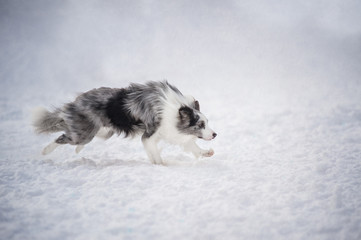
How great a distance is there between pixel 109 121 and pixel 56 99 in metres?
5.76

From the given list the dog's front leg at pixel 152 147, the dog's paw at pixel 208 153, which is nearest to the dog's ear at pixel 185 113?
the dog's front leg at pixel 152 147

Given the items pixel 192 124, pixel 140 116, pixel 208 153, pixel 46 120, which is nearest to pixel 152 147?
pixel 140 116

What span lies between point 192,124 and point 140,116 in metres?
0.77

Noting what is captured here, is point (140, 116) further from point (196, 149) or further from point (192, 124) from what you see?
point (196, 149)

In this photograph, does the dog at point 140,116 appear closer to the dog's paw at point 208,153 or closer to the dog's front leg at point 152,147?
the dog's front leg at point 152,147

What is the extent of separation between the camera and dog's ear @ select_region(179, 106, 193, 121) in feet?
13.4

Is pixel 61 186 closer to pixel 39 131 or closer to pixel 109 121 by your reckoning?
pixel 109 121

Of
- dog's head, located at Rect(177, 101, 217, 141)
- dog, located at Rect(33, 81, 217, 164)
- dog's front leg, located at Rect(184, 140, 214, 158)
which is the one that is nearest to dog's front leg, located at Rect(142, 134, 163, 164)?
dog, located at Rect(33, 81, 217, 164)

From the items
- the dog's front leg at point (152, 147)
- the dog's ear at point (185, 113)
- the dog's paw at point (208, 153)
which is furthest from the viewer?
the dog's paw at point (208, 153)

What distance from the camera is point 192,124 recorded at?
422cm

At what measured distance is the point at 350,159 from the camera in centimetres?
429

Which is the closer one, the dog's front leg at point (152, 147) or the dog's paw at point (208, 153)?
the dog's front leg at point (152, 147)

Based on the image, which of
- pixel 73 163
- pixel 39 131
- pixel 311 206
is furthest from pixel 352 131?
pixel 39 131

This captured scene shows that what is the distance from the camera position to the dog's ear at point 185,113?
4.08 meters
